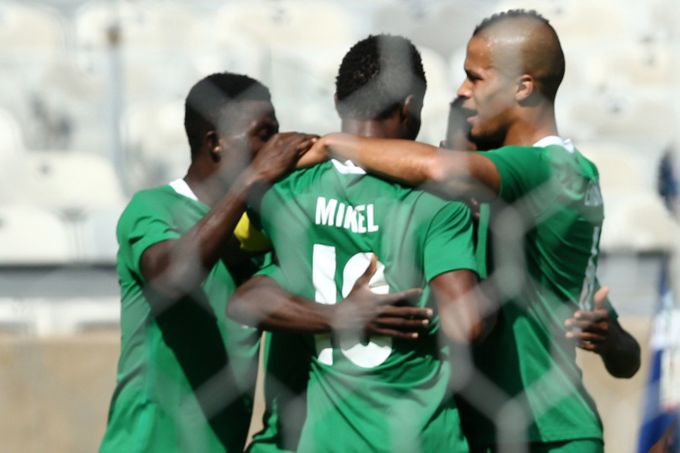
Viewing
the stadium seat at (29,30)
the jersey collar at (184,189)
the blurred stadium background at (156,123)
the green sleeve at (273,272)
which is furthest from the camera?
the stadium seat at (29,30)

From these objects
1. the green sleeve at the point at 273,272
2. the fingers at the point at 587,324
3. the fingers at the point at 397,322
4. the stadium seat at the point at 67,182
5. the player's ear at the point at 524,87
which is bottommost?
the stadium seat at the point at 67,182

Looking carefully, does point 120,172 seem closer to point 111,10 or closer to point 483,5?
point 111,10

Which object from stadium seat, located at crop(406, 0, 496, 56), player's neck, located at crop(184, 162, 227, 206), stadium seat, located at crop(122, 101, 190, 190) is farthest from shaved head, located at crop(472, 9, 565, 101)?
stadium seat, located at crop(122, 101, 190, 190)

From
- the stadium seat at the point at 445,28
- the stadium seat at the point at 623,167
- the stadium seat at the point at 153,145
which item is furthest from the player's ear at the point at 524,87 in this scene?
the stadium seat at the point at 623,167

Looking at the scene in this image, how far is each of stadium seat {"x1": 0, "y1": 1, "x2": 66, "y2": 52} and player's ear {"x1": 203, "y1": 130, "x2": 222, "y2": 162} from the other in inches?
47.3

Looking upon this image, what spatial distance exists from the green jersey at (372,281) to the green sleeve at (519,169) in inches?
2.5

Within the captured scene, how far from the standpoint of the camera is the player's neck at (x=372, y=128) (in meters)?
1.20

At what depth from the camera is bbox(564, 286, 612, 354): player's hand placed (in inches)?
45.6

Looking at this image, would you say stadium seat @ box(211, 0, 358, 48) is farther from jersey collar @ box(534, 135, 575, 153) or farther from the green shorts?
the green shorts

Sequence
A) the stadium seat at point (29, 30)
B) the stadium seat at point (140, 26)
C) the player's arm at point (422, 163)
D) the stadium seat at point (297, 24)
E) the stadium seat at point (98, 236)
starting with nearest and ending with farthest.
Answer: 1. the player's arm at point (422, 163)
2. the stadium seat at point (98, 236)
3. the stadium seat at point (140, 26)
4. the stadium seat at point (297, 24)
5. the stadium seat at point (29, 30)

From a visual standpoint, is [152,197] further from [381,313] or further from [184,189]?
[381,313]

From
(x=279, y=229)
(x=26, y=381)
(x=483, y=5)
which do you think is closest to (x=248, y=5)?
(x=483, y=5)

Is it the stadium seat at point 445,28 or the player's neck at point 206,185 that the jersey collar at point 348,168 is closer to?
the player's neck at point 206,185

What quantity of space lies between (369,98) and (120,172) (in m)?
1.05
